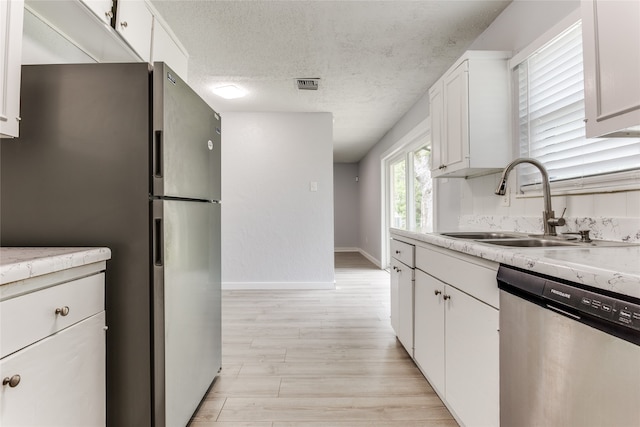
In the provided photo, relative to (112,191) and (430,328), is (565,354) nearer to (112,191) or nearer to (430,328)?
(430,328)

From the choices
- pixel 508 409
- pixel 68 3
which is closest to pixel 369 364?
pixel 508 409

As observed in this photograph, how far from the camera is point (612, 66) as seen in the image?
3.21 ft

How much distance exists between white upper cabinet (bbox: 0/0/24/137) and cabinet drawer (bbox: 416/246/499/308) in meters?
1.69

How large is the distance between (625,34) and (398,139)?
140 inches

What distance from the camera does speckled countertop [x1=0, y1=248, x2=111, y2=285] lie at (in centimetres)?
73

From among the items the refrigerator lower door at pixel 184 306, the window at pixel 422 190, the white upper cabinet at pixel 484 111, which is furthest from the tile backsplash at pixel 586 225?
the refrigerator lower door at pixel 184 306

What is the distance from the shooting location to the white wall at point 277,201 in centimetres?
400

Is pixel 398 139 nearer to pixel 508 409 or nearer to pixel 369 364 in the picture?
pixel 369 364

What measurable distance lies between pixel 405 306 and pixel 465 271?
881mm

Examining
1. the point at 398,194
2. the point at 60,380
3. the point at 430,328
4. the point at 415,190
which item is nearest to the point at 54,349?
the point at 60,380

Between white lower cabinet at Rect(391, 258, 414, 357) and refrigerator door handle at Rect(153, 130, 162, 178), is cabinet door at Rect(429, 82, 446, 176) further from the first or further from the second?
refrigerator door handle at Rect(153, 130, 162, 178)

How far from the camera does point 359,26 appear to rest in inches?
84.4

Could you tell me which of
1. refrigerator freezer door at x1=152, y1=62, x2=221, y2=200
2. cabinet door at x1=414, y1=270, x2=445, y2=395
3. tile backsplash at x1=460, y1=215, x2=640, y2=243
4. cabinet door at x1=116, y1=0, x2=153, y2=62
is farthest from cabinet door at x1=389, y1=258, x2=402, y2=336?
cabinet door at x1=116, y1=0, x2=153, y2=62

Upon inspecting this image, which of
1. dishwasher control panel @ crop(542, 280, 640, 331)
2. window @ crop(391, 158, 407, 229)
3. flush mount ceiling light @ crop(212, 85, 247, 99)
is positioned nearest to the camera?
dishwasher control panel @ crop(542, 280, 640, 331)
